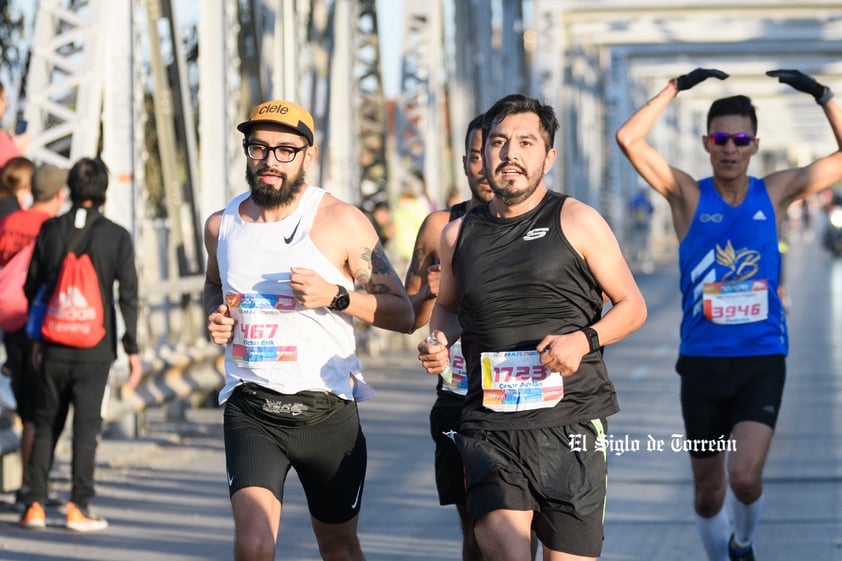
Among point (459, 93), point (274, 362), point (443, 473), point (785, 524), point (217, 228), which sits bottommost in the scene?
point (785, 524)

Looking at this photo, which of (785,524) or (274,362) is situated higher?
(274,362)

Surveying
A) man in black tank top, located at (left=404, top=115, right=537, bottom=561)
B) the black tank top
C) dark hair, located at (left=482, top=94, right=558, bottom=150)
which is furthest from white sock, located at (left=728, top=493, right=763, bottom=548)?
dark hair, located at (left=482, top=94, right=558, bottom=150)

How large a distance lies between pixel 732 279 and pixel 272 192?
7.29 ft

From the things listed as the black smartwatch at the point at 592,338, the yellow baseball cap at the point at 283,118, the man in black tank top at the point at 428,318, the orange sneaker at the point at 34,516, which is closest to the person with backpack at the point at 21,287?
the orange sneaker at the point at 34,516

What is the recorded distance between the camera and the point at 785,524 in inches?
315

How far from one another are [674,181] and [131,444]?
525cm

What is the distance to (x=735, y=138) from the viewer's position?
6797 mm

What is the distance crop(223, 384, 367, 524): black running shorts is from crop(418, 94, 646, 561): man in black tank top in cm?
53

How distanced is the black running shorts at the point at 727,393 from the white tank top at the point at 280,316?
1855 millimetres

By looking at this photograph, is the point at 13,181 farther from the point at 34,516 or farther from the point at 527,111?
the point at 527,111

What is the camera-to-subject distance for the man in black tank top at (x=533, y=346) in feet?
15.8

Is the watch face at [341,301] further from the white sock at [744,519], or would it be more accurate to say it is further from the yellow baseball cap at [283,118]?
the white sock at [744,519]

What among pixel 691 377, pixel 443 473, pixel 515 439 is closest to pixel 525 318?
pixel 515 439

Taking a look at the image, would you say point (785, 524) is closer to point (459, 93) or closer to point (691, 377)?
point (691, 377)
